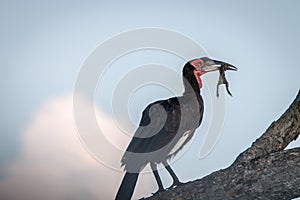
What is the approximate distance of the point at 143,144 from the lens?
13.1 feet

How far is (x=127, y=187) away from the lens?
3666mm

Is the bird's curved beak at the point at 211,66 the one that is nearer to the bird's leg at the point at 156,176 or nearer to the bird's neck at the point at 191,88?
the bird's neck at the point at 191,88

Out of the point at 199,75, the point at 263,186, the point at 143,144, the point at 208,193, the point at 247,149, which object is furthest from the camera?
the point at 199,75

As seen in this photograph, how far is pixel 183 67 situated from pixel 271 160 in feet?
6.09

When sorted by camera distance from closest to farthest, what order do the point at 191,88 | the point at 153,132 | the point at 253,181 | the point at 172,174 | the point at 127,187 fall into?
the point at 253,181
the point at 127,187
the point at 153,132
the point at 172,174
the point at 191,88

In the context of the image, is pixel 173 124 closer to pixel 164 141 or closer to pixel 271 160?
pixel 164 141

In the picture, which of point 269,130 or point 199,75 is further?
point 199,75

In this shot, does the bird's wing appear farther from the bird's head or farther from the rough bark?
the rough bark

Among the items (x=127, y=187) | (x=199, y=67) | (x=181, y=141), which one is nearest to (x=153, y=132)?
(x=181, y=141)

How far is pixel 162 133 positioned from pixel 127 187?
2.08 feet

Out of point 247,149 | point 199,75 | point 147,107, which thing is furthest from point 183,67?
point 247,149

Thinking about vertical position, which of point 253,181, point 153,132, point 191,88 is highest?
point 191,88

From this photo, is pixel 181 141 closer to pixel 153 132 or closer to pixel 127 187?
pixel 153 132

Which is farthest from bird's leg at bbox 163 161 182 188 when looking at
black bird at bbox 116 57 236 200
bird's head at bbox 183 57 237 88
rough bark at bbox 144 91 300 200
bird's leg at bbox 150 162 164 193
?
bird's head at bbox 183 57 237 88
